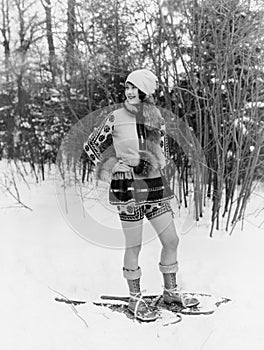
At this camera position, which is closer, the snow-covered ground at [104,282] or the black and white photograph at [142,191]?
the snow-covered ground at [104,282]

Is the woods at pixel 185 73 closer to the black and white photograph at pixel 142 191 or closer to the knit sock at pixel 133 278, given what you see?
the black and white photograph at pixel 142 191

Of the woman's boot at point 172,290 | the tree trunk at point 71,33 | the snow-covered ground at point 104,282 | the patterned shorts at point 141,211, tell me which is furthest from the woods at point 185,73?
the patterned shorts at point 141,211

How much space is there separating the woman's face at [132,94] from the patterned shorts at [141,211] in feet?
1.96

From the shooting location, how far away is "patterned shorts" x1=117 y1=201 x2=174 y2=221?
2473 millimetres

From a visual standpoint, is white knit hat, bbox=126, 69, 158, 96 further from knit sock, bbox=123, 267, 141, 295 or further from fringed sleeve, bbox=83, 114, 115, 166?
knit sock, bbox=123, 267, 141, 295

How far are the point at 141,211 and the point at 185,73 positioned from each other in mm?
2060

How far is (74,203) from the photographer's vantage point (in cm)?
488

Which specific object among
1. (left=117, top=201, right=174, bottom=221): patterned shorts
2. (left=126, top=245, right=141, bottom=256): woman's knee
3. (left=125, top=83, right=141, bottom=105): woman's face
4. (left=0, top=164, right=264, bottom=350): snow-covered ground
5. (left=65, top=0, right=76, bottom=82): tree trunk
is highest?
(left=65, top=0, right=76, bottom=82): tree trunk

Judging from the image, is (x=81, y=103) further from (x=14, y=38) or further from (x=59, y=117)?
(x=14, y=38)

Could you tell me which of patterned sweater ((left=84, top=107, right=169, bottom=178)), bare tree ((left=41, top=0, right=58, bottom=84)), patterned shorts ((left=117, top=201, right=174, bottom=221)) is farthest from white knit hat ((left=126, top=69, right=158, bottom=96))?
bare tree ((left=41, top=0, right=58, bottom=84))

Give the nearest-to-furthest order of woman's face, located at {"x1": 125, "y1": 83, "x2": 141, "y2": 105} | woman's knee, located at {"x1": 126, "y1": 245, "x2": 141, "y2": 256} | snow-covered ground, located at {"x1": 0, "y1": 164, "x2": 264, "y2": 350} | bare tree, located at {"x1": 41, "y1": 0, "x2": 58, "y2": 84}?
snow-covered ground, located at {"x1": 0, "y1": 164, "x2": 264, "y2": 350}
woman's face, located at {"x1": 125, "y1": 83, "x2": 141, "y2": 105}
woman's knee, located at {"x1": 126, "y1": 245, "x2": 141, "y2": 256}
bare tree, located at {"x1": 41, "y1": 0, "x2": 58, "y2": 84}

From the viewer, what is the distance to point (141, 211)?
2.50 m

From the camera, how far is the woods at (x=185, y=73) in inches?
140

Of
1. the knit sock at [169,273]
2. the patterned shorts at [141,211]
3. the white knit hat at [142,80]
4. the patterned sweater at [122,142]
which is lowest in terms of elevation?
the knit sock at [169,273]
